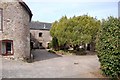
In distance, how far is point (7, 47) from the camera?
22891mm

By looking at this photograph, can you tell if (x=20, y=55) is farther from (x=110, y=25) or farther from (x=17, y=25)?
(x=110, y=25)

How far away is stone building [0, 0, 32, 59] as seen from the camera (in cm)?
2270

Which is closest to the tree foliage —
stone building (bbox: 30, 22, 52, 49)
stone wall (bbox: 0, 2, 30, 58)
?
stone wall (bbox: 0, 2, 30, 58)

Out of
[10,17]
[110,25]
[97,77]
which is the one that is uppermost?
[10,17]

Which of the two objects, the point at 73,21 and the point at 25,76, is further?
the point at 73,21

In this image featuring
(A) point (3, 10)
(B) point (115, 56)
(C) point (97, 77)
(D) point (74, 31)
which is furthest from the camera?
(D) point (74, 31)

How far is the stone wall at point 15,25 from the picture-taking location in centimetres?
2278

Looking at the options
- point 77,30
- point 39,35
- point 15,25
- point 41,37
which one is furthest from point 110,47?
point 39,35

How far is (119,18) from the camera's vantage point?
1582 centimetres

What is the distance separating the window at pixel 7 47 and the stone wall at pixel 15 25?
1.01ft

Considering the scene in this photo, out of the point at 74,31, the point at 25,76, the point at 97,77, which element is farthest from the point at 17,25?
the point at 74,31

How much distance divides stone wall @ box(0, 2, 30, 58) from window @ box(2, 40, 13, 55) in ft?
1.01

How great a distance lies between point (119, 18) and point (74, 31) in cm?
1922

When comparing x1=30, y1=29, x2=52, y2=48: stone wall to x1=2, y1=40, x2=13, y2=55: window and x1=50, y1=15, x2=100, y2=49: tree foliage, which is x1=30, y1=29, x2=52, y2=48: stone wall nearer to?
x1=50, y1=15, x2=100, y2=49: tree foliage
